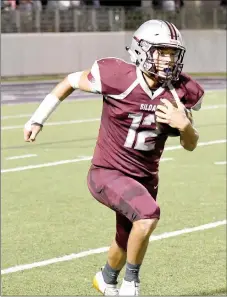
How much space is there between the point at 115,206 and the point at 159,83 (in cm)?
80

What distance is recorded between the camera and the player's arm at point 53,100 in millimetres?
6000

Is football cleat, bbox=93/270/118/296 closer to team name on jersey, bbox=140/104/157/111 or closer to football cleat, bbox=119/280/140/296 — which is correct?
football cleat, bbox=119/280/140/296

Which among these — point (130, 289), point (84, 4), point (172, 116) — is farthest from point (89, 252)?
point (84, 4)

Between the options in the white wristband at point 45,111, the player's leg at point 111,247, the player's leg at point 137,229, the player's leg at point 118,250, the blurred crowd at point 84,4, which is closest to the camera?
the player's leg at point 137,229

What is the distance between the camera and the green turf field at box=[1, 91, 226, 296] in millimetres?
7277

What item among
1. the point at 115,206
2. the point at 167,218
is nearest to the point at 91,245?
the point at 167,218

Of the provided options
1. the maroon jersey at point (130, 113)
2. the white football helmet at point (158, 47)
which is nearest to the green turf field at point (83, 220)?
the maroon jersey at point (130, 113)

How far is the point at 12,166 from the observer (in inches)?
498

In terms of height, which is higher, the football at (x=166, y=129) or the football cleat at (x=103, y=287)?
the football at (x=166, y=129)

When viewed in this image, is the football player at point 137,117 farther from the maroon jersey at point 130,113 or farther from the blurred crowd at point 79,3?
the blurred crowd at point 79,3

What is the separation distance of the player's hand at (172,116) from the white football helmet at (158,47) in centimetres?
18

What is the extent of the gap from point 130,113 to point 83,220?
141 inches

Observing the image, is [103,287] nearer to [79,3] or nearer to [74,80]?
[74,80]

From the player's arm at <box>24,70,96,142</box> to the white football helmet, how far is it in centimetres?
34
